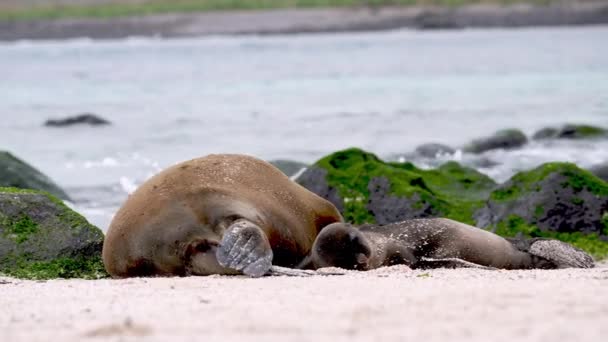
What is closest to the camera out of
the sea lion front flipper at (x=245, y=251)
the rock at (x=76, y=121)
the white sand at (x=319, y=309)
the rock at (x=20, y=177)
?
the white sand at (x=319, y=309)

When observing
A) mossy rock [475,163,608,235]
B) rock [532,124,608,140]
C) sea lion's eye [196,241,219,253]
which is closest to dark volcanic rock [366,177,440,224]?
mossy rock [475,163,608,235]

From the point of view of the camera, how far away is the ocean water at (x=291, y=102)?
15.8 m

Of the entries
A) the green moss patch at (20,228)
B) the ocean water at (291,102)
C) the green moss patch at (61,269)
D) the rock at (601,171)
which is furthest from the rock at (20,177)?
the rock at (601,171)

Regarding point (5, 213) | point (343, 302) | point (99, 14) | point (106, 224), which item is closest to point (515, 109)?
point (106, 224)

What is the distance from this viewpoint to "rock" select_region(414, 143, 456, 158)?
15198 millimetres

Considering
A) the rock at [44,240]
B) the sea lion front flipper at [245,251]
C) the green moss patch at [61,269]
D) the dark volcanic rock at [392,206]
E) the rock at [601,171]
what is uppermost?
the sea lion front flipper at [245,251]

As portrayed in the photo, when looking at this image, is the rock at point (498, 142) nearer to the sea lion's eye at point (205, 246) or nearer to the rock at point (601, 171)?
the rock at point (601, 171)

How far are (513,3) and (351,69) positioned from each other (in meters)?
24.4

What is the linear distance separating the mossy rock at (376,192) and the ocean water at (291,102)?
6.47 ft

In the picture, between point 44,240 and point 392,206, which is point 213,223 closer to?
point 44,240

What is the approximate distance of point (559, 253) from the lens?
692 cm

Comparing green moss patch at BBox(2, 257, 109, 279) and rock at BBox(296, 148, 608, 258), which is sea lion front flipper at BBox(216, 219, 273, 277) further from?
rock at BBox(296, 148, 608, 258)

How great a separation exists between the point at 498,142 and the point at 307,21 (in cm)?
4351

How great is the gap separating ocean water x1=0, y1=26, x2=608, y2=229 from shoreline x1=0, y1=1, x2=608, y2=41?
604 centimetres
